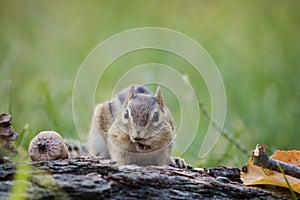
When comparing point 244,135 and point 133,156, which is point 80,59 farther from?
point 133,156

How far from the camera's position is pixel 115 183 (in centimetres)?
238

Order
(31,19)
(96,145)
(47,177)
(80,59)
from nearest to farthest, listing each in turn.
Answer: (47,177) < (96,145) < (80,59) < (31,19)

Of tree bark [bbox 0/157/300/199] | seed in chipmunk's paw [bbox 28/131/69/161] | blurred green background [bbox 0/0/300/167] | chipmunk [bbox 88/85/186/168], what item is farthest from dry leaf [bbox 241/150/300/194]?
blurred green background [bbox 0/0/300/167]

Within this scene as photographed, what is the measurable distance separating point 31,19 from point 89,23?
69 centimetres

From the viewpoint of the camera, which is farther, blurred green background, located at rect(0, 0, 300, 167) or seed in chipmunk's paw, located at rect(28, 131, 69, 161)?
blurred green background, located at rect(0, 0, 300, 167)

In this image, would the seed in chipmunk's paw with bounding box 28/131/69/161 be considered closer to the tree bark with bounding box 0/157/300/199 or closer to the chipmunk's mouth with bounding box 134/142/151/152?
the tree bark with bounding box 0/157/300/199

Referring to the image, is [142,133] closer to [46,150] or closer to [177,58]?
[46,150]

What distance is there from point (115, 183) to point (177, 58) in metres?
4.45

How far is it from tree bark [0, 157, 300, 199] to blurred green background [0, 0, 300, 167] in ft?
3.64

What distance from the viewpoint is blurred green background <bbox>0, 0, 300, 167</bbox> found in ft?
16.1

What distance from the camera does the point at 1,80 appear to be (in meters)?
5.04

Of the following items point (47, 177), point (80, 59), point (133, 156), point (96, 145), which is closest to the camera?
point (47, 177)

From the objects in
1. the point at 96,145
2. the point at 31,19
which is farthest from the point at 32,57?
the point at 96,145

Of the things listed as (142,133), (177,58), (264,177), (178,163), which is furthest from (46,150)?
(177,58)
